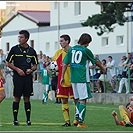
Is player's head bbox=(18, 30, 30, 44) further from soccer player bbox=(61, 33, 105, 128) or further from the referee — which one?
soccer player bbox=(61, 33, 105, 128)

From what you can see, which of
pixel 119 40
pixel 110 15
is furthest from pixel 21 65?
pixel 119 40

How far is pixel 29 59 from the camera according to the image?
14086 mm

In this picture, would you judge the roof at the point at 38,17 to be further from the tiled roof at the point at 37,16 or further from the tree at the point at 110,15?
the tree at the point at 110,15

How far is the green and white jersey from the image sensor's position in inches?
540

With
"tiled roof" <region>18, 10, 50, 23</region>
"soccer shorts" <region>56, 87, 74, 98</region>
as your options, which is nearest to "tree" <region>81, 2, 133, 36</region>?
"soccer shorts" <region>56, 87, 74, 98</region>

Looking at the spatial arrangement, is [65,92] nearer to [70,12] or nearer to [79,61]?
[79,61]

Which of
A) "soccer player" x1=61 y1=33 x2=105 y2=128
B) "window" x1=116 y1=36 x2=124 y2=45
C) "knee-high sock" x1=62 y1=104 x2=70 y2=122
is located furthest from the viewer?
"window" x1=116 y1=36 x2=124 y2=45

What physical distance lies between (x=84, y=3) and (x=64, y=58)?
140 ft

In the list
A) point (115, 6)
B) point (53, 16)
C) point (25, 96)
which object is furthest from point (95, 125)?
point (53, 16)

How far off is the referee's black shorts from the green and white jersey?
99cm

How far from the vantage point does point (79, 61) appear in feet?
45.1

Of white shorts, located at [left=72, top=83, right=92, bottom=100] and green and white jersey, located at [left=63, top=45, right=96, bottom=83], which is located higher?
green and white jersey, located at [left=63, top=45, right=96, bottom=83]

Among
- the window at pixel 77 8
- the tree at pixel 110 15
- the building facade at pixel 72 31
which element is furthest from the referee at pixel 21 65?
the window at pixel 77 8

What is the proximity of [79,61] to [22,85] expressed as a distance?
4.46 ft
